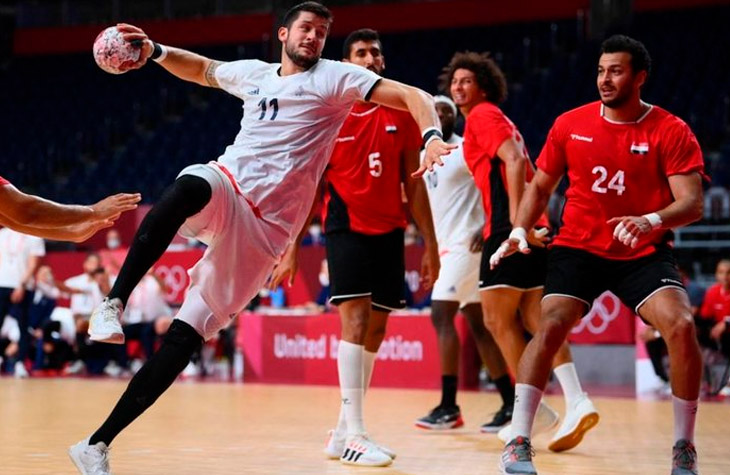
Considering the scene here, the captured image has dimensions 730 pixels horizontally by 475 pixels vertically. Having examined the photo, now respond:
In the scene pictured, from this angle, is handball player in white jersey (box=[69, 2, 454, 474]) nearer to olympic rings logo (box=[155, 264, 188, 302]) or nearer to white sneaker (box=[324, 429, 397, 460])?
white sneaker (box=[324, 429, 397, 460])

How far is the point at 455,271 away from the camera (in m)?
7.85

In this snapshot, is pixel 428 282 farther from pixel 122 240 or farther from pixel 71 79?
pixel 71 79

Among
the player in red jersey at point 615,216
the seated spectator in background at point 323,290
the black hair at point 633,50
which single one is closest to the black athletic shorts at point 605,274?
the player in red jersey at point 615,216

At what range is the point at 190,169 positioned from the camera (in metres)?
4.74

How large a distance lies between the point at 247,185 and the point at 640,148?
1.80 metres

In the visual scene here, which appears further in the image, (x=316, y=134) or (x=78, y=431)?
A: (x=78, y=431)

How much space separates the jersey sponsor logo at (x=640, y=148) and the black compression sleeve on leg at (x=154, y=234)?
6.62ft

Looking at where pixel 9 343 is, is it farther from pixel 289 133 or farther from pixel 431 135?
pixel 431 135

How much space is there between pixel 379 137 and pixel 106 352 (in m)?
8.91

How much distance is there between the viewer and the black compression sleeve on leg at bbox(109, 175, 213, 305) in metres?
4.51

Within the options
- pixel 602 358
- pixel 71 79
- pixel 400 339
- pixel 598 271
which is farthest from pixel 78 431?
pixel 71 79

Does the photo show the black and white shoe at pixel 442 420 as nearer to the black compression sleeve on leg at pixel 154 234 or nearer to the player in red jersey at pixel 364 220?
the player in red jersey at pixel 364 220

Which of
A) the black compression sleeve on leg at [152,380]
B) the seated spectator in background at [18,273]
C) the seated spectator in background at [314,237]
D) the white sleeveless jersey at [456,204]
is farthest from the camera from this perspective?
the seated spectator in background at [314,237]

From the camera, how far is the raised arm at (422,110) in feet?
14.6
